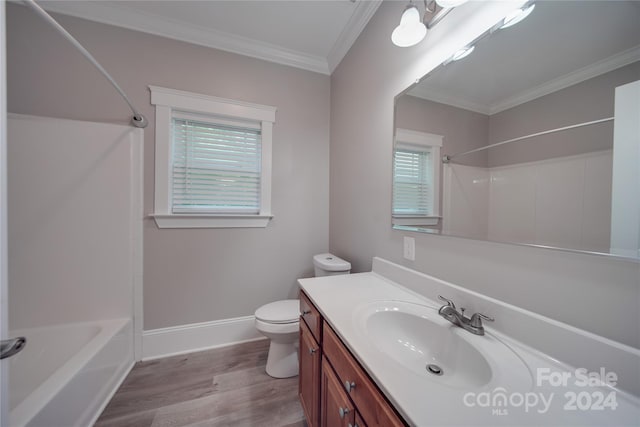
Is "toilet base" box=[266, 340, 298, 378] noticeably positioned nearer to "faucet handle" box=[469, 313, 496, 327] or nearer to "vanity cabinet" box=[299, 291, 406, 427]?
"vanity cabinet" box=[299, 291, 406, 427]

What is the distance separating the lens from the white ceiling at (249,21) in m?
1.49

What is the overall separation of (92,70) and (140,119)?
0.47 metres

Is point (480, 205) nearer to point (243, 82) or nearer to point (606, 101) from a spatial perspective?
point (606, 101)

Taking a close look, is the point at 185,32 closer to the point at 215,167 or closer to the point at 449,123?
the point at 215,167

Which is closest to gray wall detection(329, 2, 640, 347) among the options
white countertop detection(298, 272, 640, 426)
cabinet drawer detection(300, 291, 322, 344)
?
white countertop detection(298, 272, 640, 426)

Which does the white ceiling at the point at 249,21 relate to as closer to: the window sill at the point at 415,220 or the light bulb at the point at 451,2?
the light bulb at the point at 451,2

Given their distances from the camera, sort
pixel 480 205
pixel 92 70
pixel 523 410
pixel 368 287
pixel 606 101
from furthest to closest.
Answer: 1. pixel 92 70
2. pixel 368 287
3. pixel 480 205
4. pixel 606 101
5. pixel 523 410

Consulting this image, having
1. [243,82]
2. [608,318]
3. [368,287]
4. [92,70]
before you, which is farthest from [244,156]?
[608,318]

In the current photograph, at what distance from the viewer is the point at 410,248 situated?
1.13 meters

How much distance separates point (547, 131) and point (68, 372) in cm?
226

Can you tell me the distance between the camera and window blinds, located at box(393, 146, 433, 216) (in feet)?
3.55

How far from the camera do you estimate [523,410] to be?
17.3 inches

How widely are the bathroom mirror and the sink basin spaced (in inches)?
14.3

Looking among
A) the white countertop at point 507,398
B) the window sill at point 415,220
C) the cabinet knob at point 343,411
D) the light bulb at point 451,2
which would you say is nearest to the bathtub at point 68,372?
the cabinet knob at point 343,411
